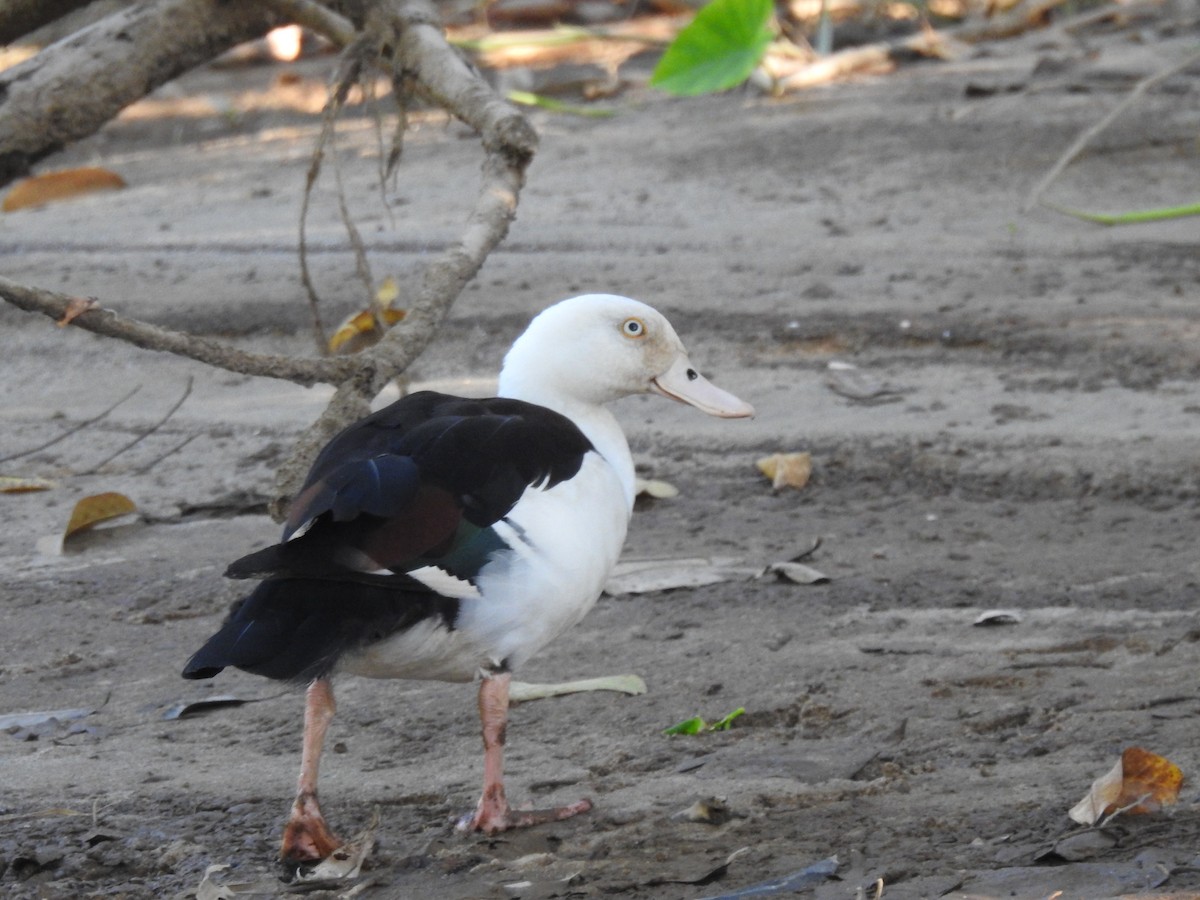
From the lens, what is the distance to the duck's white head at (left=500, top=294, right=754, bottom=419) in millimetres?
3109

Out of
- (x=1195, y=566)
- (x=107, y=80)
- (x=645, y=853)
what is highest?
(x=107, y=80)

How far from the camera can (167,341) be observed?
3.00 m

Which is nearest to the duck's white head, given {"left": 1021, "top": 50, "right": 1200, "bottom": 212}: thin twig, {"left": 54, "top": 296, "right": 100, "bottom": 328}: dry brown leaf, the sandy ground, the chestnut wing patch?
the chestnut wing patch

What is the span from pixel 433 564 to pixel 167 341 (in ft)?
2.67

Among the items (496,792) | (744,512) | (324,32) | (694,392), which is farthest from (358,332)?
(496,792)

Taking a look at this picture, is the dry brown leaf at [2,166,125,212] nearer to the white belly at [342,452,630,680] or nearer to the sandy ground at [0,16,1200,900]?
the sandy ground at [0,16,1200,900]

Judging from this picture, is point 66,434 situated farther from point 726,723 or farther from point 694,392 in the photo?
point 726,723

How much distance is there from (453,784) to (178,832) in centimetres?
47

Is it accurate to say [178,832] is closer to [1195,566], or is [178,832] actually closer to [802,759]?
[802,759]

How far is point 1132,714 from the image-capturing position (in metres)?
2.83

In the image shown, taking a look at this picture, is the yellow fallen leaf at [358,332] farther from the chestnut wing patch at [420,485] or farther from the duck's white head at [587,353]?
the chestnut wing patch at [420,485]

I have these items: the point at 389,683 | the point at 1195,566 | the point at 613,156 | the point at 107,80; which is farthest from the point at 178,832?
the point at 613,156

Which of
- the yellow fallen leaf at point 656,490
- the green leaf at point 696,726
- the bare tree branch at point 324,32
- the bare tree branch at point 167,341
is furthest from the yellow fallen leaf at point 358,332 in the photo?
the green leaf at point 696,726

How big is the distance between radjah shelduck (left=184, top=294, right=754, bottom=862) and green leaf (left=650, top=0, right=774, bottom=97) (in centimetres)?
397
